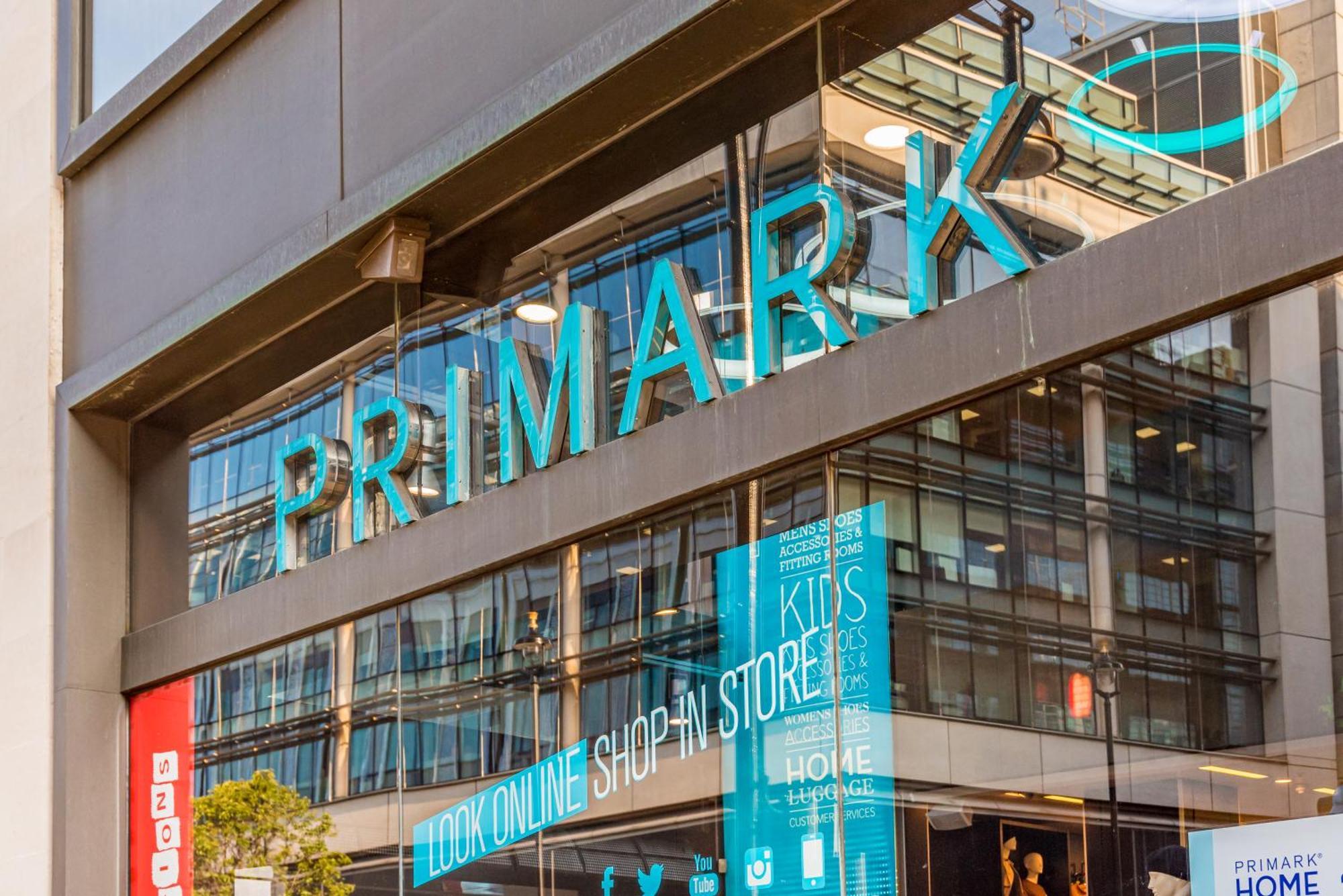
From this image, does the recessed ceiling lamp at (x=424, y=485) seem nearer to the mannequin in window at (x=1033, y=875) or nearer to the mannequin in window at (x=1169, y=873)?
the mannequin in window at (x=1033, y=875)

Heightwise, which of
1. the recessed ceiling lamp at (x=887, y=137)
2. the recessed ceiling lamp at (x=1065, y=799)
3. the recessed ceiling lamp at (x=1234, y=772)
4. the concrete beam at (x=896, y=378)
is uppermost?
the recessed ceiling lamp at (x=887, y=137)

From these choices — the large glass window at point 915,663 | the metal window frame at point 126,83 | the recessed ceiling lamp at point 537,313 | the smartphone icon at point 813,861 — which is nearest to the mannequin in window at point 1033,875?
the large glass window at point 915,663

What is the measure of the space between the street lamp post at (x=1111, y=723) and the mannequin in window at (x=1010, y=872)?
1.35 ft

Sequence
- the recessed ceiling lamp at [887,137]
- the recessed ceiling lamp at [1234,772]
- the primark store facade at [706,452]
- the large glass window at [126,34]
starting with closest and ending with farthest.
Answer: the recessed ceiling lamp at [1234,772]
the primark store facade at [706,452]
the recessed ceiling lamp at [887,137]
the large glass window at [126,34]

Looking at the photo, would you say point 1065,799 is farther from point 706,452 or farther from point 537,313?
point 537,313

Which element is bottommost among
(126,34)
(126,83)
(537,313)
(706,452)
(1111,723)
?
(1111,723)

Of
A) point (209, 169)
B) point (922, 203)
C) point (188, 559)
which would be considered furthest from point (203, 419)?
A: point (922, 203)

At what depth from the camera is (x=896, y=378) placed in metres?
7.25

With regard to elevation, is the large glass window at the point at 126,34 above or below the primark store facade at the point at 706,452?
above

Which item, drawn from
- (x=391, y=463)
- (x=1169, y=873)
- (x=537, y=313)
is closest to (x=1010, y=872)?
(x=1169, y=873)

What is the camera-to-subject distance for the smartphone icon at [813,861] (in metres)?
7.09

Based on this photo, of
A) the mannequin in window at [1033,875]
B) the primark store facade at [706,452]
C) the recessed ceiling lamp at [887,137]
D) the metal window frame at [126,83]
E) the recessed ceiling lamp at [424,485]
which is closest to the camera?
the primark store facade at [706,452]

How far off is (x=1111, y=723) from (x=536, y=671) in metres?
3.44

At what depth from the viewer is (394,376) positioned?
1035cm
